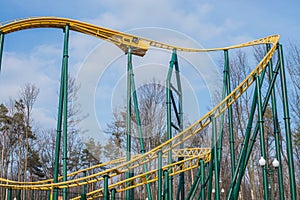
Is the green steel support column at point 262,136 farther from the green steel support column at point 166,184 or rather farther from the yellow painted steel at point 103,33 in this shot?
the green steel support column at point 166,184

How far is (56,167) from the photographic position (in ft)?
29.9

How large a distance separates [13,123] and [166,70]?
15136mm

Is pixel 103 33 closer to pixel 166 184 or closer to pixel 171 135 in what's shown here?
pixel 171 135

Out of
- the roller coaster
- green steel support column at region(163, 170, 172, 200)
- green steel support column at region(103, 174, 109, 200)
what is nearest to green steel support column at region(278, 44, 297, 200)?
the roller coaster

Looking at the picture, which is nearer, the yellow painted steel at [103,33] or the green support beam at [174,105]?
the green support beam at [174,105]

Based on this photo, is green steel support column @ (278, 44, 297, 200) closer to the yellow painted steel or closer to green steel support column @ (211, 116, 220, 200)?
the yellow painted steel

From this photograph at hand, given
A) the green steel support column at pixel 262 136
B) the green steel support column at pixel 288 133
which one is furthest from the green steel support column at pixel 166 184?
the green steel support column at pixel 288 133

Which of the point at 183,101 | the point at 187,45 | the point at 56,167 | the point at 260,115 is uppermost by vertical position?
the point at 187,45

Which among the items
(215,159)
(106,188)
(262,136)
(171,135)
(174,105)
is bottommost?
(106,188)

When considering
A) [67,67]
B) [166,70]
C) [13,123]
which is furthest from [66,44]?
[13,123]

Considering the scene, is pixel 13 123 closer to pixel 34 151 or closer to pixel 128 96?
pixel 34 151

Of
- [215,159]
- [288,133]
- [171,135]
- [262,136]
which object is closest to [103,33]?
[171,135]

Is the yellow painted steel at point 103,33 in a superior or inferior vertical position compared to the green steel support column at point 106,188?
superior

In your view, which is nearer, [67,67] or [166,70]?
[67,67]
